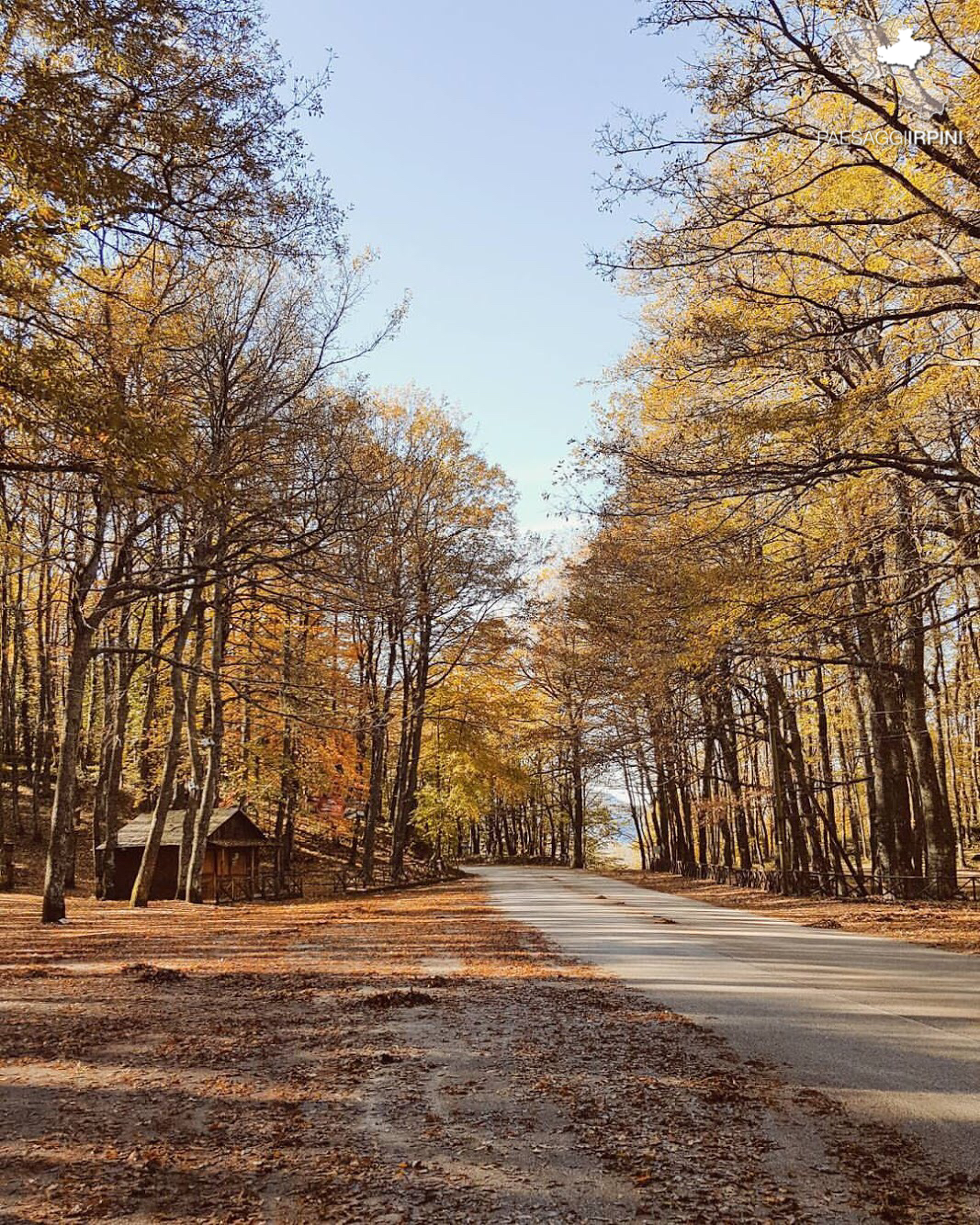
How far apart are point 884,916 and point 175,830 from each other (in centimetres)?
1876

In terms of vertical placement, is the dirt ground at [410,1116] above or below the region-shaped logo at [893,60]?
below

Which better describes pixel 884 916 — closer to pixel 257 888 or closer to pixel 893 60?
pixel 893 60

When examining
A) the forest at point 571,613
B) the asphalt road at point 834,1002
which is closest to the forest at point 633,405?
the forest at point 571,613

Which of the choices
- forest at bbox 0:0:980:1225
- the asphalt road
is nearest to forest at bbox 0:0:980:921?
forest at bbox 0:0:980:1225

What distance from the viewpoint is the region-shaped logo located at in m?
7.65

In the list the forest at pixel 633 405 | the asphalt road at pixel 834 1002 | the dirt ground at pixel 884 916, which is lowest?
the dirt ground at pixel 884 916

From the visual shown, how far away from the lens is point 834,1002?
7035 millimetres

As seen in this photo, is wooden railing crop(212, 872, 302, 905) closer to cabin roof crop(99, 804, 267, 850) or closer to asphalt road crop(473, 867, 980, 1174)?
cabin roof crop(99, 804, 267, 850)

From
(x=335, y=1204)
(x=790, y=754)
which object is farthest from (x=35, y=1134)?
(x=790, y=754)

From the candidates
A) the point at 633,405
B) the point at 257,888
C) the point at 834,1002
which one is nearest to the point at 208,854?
the point at 257,888

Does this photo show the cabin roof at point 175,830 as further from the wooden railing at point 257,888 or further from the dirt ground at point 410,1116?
the dirt ground at point 410,1116

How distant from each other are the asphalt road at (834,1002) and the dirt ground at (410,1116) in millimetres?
287

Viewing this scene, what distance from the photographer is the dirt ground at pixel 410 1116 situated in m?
3.29

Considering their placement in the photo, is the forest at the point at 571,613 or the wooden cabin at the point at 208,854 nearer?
the forest at the point at 571,613
